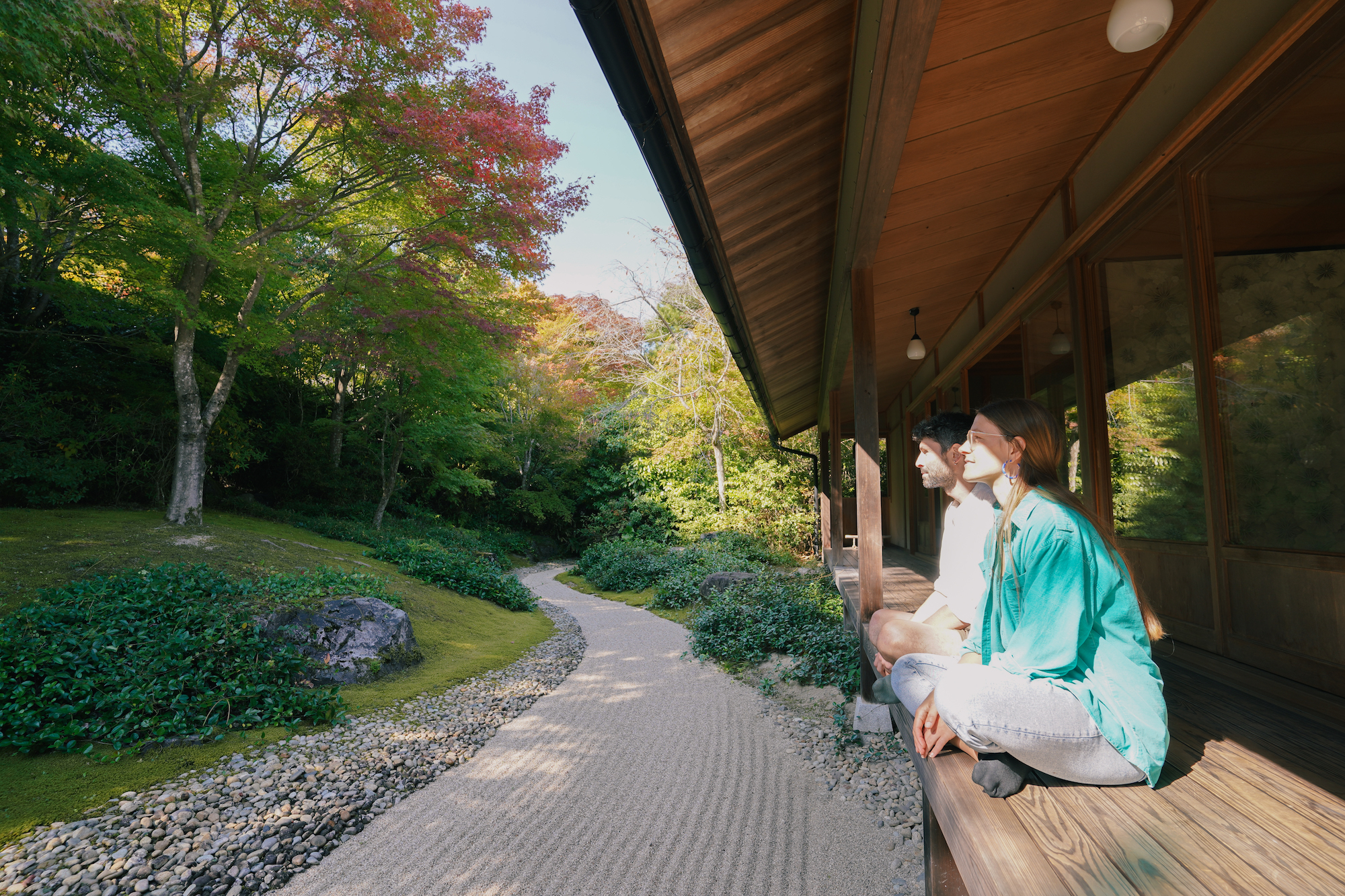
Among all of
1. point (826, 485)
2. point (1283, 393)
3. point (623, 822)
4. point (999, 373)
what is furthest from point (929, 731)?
point (826, 485)

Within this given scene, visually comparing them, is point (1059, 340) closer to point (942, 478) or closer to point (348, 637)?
A: point (942, 478)

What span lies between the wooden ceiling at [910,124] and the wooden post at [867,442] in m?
0.55

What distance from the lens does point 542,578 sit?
13953mm

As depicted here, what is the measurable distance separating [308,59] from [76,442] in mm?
5819

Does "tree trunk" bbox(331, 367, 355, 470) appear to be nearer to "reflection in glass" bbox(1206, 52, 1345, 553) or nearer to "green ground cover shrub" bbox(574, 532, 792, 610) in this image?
"green ground cover shrub" bbox(574, 532, 792, 610)

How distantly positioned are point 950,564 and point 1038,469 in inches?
32.8

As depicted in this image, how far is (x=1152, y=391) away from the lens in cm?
292

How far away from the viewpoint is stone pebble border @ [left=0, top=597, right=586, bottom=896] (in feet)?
9.03

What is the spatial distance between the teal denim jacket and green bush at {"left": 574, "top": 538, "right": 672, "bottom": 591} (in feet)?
36.1

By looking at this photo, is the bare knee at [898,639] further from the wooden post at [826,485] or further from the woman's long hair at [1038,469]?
the wooden post at [826,485]

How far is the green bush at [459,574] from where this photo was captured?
941 centimetres

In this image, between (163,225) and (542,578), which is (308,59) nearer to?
(163,225)

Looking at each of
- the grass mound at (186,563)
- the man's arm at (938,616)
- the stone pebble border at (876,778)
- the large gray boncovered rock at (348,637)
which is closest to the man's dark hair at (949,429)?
the man's arm at (938,616)

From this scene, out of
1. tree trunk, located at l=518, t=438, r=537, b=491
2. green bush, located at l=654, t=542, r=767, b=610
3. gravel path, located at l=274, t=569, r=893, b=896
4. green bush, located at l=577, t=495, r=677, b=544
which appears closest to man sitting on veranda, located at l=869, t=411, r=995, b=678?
gravel path, located at l=274, t=569, r=893, b=896
